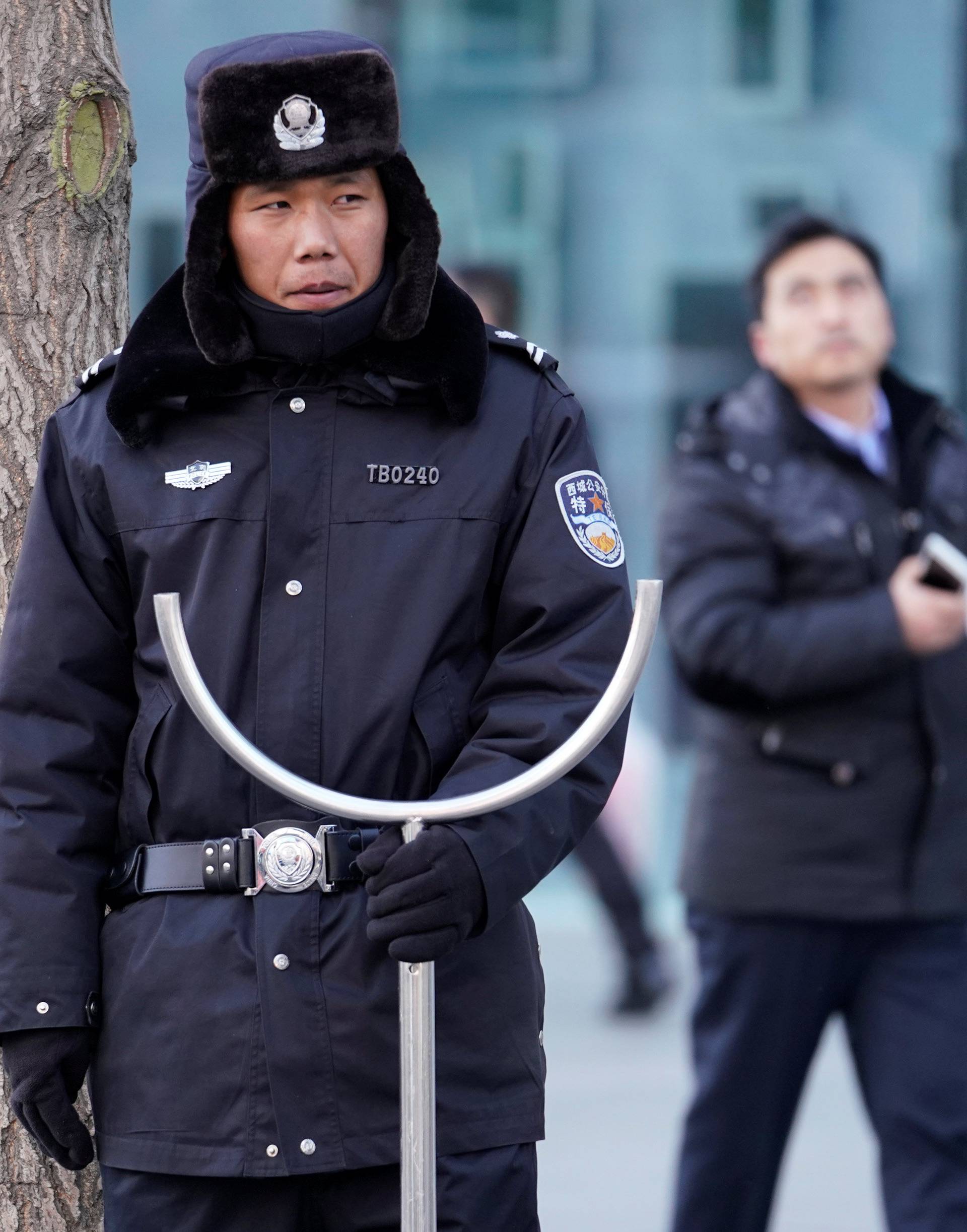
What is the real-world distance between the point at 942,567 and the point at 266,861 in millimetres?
1664

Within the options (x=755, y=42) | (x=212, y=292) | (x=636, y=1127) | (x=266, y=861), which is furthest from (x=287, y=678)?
(x=755, y=42)

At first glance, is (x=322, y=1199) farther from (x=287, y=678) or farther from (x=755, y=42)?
(x=755, y=42)

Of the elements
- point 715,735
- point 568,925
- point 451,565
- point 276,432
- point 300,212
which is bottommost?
point 568,925

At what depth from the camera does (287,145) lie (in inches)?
90.7

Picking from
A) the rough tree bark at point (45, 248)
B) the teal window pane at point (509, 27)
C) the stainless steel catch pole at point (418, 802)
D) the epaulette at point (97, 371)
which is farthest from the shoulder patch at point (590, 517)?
the teal window pane at point (509, 27)

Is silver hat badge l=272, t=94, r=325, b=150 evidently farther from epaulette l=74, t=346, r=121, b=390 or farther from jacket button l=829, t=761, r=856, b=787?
jacket button l=829, t=761, r=856, b=787

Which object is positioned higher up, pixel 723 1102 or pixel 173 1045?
pixel 173 1045

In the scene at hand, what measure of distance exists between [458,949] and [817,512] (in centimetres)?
156

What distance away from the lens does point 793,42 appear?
7012 millimetres

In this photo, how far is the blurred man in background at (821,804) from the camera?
3.53m

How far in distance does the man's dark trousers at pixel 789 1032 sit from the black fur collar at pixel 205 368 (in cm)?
156

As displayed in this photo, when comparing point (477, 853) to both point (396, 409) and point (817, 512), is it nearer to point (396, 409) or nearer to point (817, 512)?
point (396, 409)

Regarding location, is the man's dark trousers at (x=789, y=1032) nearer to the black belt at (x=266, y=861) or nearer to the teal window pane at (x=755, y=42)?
the black belt at (x=266, y=861)

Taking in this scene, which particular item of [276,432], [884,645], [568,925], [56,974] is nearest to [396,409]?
[276,432]
